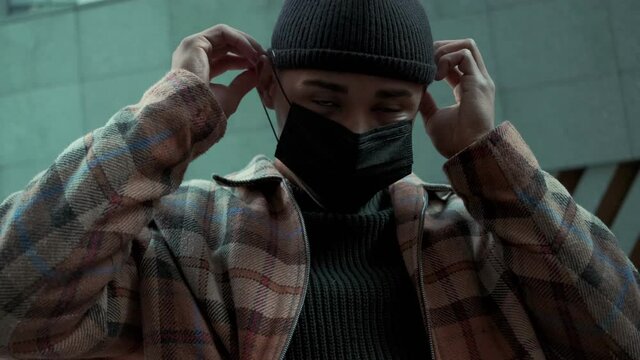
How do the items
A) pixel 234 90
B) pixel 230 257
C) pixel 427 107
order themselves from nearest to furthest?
1. pixel 230 257
2. pixel 234 90
3. pixel 427 107

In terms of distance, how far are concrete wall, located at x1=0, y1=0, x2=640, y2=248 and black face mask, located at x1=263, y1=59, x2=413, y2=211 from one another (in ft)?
3.31

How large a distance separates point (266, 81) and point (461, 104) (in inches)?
11.9

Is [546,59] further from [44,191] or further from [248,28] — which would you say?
[44,191]

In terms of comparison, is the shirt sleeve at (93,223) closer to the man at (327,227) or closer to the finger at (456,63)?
the man at (327,227)

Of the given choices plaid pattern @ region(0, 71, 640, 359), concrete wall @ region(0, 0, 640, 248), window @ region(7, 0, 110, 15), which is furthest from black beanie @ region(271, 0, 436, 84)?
window @ region(7, 0, 110, 15)

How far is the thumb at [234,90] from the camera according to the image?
1197 mm

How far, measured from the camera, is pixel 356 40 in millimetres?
1158

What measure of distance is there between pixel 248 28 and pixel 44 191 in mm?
1346

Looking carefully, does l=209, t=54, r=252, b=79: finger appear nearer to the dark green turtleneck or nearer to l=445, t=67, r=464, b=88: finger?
the dark green turtleneck

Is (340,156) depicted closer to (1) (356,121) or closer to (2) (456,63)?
(1) (356,121)

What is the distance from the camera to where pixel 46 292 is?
3.07 ft

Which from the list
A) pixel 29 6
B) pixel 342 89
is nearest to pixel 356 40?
pixel 342 89

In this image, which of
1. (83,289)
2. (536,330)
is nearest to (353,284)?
(536,330)

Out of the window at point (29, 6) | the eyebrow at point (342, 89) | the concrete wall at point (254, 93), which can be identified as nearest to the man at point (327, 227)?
the eyebrow at point (342, 89)
